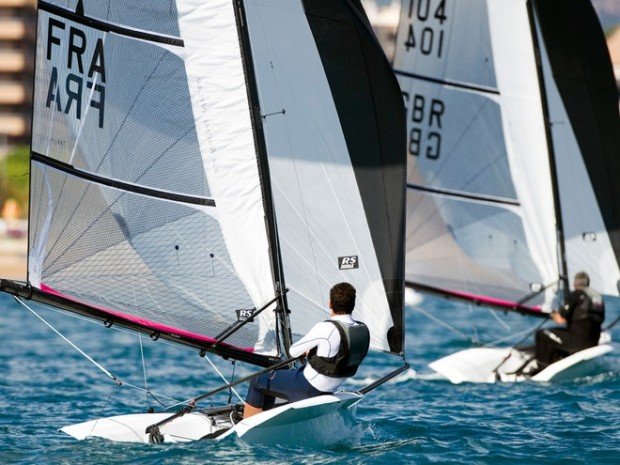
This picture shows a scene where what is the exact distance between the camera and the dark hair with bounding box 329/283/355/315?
24.1ft

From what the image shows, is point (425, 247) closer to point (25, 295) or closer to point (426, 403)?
point (426, 403)

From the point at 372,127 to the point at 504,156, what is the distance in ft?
15.8

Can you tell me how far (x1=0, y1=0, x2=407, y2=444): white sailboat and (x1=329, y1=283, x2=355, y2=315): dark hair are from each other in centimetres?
70

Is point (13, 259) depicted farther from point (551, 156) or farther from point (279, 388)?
point (279, 388)

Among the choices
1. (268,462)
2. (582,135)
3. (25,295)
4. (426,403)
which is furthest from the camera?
(582,135)

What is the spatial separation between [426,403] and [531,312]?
126 inches

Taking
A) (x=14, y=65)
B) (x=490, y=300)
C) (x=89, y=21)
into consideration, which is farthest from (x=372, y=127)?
(x=14, y=65)

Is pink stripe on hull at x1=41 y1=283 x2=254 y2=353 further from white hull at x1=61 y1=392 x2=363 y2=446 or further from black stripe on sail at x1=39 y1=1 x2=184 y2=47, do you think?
black stripe on sail at x1=39 y1=1 x2=184 y2=47

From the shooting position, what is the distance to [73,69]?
26.5ft

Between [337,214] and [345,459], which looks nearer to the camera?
[345,459]

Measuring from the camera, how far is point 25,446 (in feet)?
25.9

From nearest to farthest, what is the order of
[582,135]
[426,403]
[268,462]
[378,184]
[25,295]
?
[268,462]
[25,295]
[378,184]
[426,403]
[582,135]

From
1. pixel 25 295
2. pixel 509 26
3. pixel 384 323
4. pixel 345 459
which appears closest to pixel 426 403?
pixel 384 323

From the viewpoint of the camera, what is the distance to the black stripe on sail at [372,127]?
8.35 metres
